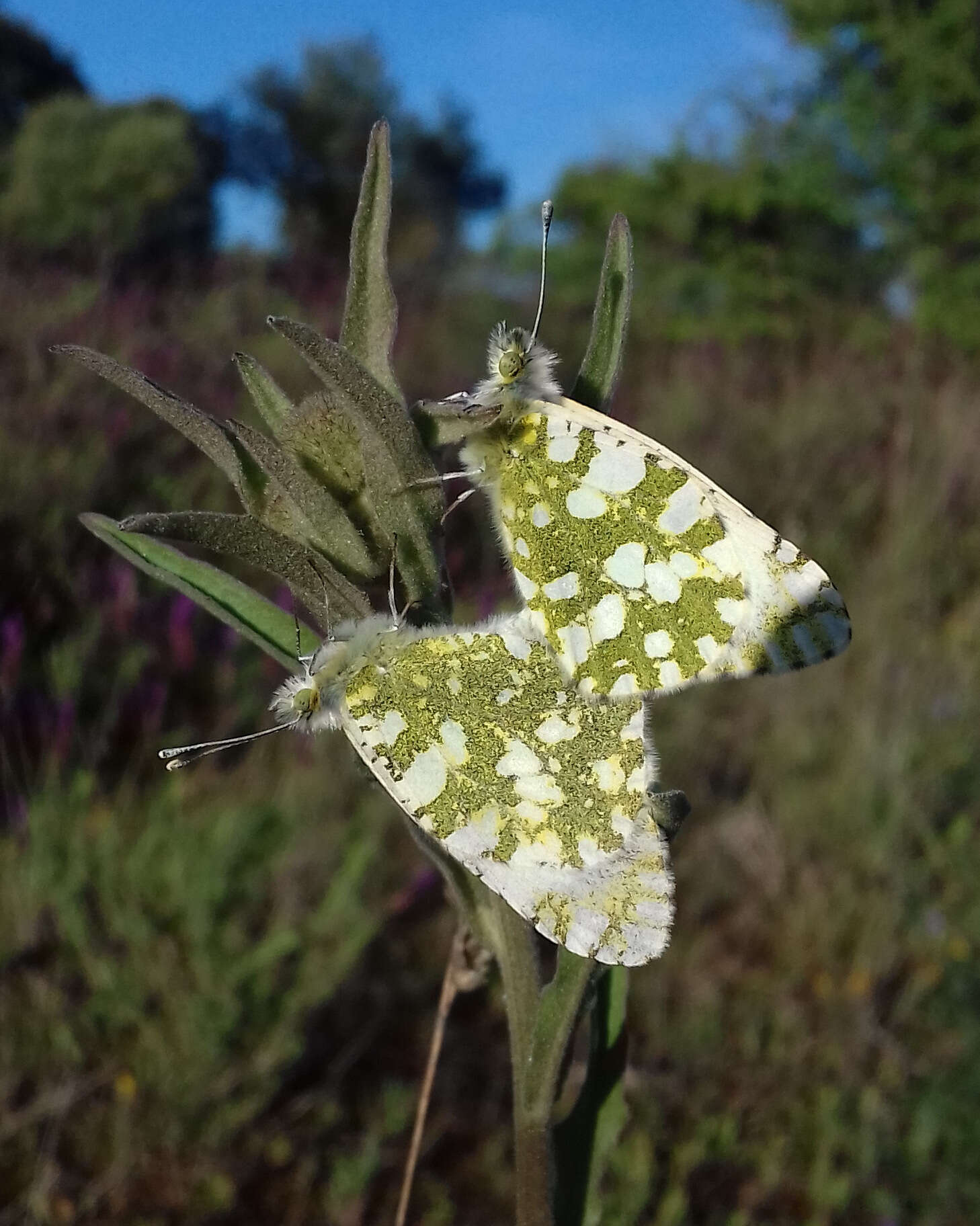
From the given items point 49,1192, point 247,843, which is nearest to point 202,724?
point 247,843

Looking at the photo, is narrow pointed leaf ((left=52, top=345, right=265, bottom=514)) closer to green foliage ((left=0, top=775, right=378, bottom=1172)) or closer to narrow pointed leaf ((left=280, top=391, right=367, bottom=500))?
Answer: narrow pointed leaf ((left=280, top=391, right=367, bottom=500))

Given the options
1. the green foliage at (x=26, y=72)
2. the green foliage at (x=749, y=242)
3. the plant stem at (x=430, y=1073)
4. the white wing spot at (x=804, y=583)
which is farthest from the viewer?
the green foliage at (x=26, y=72)

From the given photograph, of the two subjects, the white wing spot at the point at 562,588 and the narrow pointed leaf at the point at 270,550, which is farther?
the white wing spot at the point at 562,588

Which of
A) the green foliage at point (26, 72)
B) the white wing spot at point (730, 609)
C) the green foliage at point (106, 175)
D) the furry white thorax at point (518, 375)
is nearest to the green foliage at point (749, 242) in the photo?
the green foliage at point (106, 175)

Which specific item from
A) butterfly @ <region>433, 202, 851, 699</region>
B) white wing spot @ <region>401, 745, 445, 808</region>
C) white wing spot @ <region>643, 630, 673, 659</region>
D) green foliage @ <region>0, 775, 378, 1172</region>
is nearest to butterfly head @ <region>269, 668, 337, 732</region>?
white wing spot @ <region>401, 745, 445, 808</region>

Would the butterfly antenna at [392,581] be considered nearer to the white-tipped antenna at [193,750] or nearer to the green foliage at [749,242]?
the white-tipped antenna at [193,750]

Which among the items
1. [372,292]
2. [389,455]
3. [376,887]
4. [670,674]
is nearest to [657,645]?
[670,674]

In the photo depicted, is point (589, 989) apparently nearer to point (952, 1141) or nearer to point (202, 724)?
point (952, 1141)
